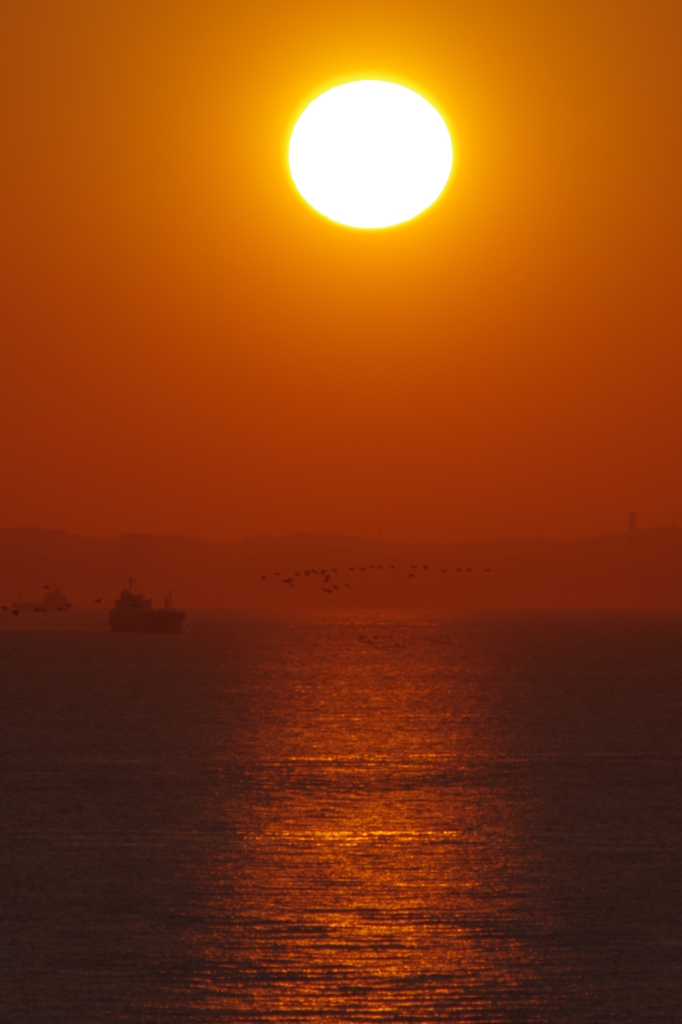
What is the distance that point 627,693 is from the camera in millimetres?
154125

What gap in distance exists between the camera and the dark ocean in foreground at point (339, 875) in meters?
34.8

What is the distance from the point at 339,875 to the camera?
1875 inches

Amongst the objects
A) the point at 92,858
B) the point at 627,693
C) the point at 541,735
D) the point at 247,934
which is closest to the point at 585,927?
the point at 247,934

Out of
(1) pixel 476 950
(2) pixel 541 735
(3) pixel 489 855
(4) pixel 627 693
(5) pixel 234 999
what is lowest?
(5) pixel 234 999

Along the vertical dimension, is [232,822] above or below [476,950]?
above

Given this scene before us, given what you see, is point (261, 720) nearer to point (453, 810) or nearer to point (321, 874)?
point (453, 810)

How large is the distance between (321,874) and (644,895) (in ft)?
38.0

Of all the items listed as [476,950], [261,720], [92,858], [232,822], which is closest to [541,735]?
[261,720]

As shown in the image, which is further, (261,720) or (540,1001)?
(261,720)

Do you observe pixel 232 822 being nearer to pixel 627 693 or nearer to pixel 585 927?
pixel 585 927

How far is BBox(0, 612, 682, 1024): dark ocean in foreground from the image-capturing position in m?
34.8

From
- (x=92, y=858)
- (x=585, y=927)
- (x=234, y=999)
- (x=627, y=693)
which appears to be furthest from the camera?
(x=627, y=693)

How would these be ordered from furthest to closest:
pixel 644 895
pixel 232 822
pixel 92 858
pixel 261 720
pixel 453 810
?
pixel 261 720 → pixel 453 810 → pixel 232 822 → pixel 92 858 → pixel 644 895

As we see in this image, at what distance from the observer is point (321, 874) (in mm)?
47938
